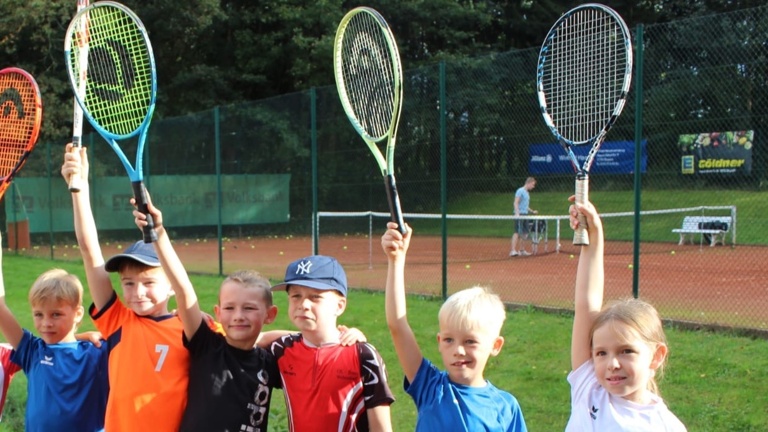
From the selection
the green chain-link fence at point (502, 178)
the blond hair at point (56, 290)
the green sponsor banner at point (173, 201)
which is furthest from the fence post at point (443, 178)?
the blond hair at point (56, 290)

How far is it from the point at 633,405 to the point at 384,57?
255 cm

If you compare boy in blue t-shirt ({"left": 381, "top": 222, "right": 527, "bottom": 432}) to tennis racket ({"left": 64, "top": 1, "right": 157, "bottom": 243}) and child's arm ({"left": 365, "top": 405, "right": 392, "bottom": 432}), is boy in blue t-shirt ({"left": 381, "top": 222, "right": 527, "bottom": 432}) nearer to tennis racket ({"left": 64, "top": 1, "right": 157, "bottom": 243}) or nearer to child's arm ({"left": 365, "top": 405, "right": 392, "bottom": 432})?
child's arm ({"left": 365, "top": 405, "right": 392, "bottom": 432})

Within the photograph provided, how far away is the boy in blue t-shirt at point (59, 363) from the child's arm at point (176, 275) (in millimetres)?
717

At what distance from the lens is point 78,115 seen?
365cm

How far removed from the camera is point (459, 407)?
2.71m

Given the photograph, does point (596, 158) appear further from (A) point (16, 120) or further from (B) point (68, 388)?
(B) point (68, 388)

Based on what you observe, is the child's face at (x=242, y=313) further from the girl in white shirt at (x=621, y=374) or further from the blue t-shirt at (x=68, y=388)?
the girl in white shirt at (x=621, y=374)

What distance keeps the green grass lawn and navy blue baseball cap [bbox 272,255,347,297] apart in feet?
7.82

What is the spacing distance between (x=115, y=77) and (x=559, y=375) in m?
3.91

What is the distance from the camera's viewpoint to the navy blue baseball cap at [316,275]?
297 cm

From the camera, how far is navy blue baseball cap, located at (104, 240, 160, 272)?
3.11m

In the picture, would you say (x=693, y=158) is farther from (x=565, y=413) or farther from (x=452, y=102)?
(x=565, y=413)

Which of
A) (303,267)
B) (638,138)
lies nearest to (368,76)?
(303,267)

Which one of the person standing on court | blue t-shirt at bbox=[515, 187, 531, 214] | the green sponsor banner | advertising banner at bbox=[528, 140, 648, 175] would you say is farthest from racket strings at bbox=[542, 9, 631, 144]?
the green sponsor banner
